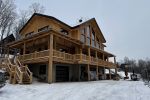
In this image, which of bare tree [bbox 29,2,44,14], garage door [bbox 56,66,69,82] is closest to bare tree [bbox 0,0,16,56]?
bare tree [bbox 29,2,44,14]

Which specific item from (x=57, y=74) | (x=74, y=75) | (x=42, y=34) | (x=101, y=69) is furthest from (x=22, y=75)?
(x=101, y=69)

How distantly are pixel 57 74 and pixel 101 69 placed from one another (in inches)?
487

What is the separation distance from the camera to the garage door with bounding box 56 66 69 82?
2250 cm

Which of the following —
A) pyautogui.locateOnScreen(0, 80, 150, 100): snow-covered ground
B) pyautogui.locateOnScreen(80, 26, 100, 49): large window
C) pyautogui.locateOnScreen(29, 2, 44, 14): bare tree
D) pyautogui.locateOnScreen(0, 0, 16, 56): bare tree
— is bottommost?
pyautogui.locateOnScreen(0, 80, 150, 100): snow-covered ground

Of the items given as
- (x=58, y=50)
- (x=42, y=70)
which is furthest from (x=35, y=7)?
(x=42, y=70)

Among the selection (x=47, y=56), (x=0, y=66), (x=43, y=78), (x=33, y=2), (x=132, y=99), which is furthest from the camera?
(x=33, y=2)

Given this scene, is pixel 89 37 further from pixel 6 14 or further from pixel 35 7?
pixel 35 7

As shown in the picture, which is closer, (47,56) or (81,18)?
(47,56)

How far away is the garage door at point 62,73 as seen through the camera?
2250cm

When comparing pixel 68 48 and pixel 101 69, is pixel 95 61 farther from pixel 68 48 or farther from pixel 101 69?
pixel 101 69

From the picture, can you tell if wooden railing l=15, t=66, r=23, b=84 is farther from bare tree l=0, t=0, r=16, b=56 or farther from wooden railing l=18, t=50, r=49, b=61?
bare tree l=0, t=0, r=16, b=56

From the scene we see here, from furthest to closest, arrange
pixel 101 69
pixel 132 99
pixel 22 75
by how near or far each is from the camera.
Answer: pixel 101 69, pixel 22 75, pixel 132 99

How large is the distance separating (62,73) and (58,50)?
3.06 m

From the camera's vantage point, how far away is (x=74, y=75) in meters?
24.4
